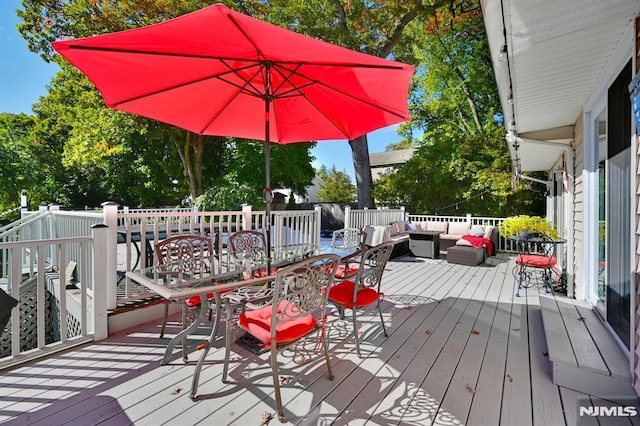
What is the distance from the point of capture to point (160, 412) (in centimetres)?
189

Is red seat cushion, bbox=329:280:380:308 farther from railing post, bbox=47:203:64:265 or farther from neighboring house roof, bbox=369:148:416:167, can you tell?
neighboring house roof, bbox=369:148:416:167

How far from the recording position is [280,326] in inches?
81.7

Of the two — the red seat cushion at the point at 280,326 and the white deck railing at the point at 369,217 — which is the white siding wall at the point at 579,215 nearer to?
the red seat cushion at the point at 280,326

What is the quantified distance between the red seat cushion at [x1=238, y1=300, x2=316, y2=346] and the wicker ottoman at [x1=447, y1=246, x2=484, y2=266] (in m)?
5.61

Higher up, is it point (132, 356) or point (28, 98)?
point (28, 98)

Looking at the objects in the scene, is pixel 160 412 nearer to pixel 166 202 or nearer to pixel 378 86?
pixel 378 86

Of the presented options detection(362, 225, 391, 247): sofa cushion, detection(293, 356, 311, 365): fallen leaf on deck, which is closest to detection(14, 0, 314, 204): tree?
detection(362, 225, 391, 247): sofa cushion

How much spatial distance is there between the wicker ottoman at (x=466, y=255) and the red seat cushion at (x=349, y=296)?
15.2 feet

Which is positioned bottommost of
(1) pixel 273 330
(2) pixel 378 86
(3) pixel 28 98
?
(1) pixel 273 330

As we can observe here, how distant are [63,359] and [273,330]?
2.04 m

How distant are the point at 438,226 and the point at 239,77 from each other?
319 inches

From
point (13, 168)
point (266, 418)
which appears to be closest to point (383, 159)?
point (13, 168)

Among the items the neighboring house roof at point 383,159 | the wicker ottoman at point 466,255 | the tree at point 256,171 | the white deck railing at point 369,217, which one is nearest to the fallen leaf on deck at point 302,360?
the wicker ottoman at point 466,255

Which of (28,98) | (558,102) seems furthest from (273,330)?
(28,98)
